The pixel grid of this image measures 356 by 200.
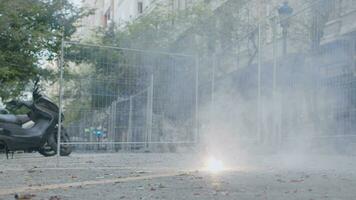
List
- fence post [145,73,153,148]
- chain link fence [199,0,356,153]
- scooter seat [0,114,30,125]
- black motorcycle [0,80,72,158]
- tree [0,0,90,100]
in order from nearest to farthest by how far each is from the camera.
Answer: chain link fence [199,0,356,153]
fence post [145,73,153,148]
black motorcycle [0,80,72,158]
scooter seat [0,114,30,125]
tree [0,0,90,100]

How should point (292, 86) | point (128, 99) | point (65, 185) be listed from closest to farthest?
1. point (65, 185)
2. point (128, 99)
3. point (292, 86)

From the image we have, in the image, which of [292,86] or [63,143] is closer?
Answer: [63,143]

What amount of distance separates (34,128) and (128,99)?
221cm

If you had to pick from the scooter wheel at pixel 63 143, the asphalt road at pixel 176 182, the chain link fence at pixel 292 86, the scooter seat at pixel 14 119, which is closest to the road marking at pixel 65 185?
the asphalt road at pixel 176 182

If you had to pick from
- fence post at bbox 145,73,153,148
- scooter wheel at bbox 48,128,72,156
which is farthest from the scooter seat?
fence post at bbox 145,73,153,148

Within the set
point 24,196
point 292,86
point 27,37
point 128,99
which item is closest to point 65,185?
point 24,196

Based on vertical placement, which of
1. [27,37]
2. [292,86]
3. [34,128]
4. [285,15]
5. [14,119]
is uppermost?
[27,37]

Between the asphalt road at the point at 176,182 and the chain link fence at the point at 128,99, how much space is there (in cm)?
129

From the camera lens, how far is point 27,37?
64.5 ft

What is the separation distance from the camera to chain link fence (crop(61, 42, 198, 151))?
34.7 feet

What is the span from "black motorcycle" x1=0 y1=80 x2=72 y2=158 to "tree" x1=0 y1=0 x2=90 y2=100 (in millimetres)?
6174

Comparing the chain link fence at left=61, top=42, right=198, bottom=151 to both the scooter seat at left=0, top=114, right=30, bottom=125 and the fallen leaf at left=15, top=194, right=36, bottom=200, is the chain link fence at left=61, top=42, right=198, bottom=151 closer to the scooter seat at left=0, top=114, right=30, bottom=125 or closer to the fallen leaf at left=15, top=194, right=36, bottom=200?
the scooter seat at left=0, top=114, right=30, bottom=125

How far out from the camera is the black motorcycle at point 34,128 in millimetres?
11836

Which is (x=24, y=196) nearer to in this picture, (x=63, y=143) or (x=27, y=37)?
(x=63, y=143)
